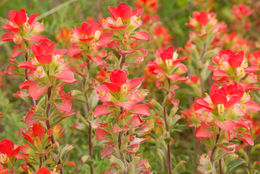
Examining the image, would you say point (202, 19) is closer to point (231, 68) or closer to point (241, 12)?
point (231, 68)

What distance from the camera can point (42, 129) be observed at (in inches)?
36.8

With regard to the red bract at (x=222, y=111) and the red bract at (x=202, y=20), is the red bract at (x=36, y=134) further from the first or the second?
the red bract at (x=202, y=20)

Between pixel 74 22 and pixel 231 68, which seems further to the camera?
pixel 74 22

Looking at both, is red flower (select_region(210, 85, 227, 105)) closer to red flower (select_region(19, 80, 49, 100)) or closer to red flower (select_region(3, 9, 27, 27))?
red flower (select_region(19, 80, 49, 100))

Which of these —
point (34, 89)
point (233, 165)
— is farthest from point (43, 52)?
point (233, 165)

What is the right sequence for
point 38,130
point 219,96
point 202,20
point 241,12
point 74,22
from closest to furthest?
point 219,96
point 38,130
point 202,20
point 74,22
point 241,12

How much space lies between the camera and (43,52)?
2.91ft

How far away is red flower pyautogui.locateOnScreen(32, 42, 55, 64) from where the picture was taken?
85 centimetres

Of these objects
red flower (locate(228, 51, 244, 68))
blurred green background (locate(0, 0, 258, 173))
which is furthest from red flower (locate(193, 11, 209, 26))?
red flower (locate(228, 51, 244, 68))

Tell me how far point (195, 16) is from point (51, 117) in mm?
896

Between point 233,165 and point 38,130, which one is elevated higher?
point 38,130

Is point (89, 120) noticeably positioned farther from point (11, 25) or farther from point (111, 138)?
point (11, 25)

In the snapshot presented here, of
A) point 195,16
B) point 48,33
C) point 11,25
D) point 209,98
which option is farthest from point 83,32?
point 48,33


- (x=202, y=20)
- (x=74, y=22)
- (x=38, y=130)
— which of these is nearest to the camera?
(x=38, y=130)
